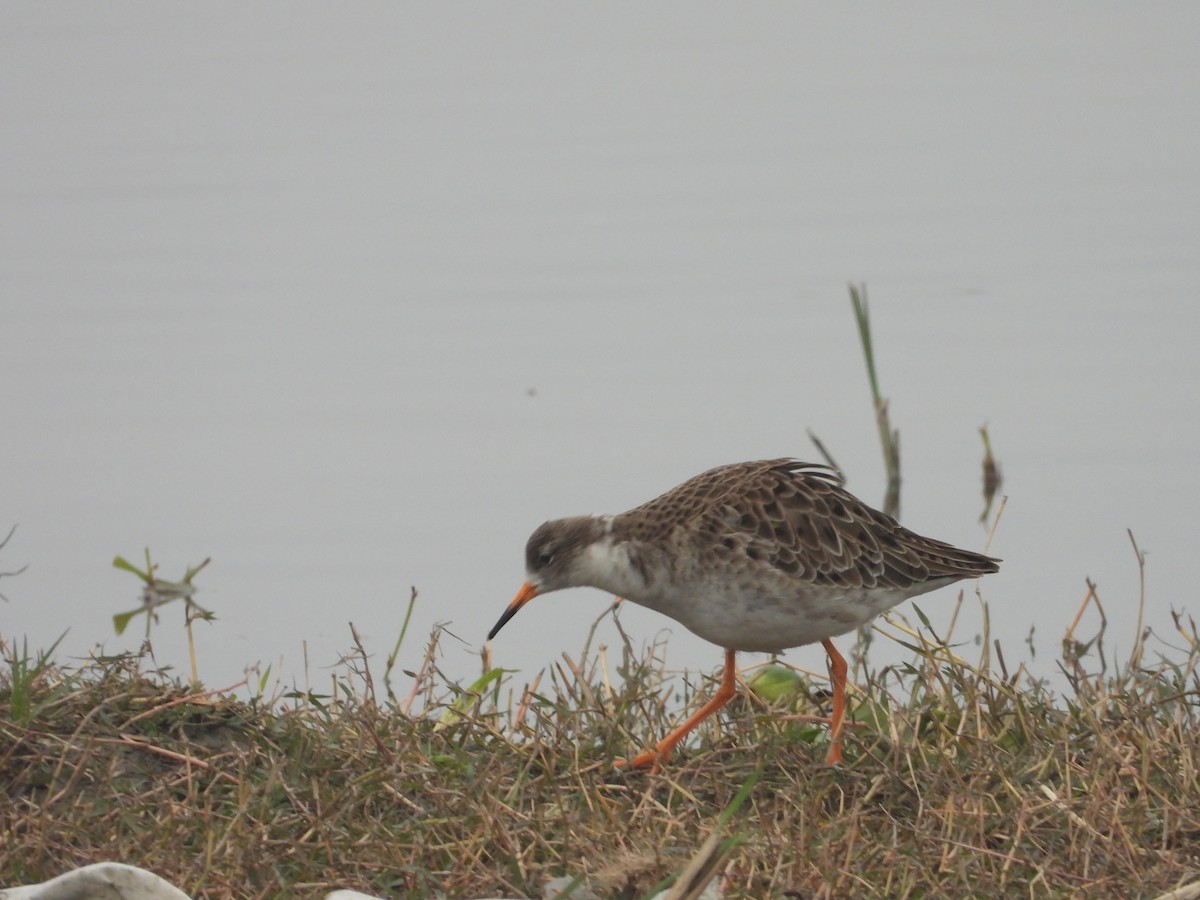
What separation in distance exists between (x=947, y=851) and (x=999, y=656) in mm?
1180

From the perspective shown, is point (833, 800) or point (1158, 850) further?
point (833, 800)

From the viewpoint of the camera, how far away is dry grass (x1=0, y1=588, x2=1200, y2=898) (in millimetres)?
5086

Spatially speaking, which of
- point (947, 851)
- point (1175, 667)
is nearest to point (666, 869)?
point (947, 851)

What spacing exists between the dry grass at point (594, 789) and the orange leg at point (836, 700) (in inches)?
2.4

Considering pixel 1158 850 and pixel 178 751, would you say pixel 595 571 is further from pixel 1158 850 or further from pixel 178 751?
pixel 1158 850

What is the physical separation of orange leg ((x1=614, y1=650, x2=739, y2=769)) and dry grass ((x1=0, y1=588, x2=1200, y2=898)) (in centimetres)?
6

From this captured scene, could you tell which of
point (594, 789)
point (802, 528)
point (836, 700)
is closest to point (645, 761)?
point (594, 789)

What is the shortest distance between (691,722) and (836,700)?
0.44 m

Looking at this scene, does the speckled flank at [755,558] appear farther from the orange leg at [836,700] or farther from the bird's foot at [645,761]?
the bird's foot at [645,761]

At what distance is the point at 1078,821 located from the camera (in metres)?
5.29

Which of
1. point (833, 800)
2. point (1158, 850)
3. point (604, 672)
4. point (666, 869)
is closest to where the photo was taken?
point (666, 869)

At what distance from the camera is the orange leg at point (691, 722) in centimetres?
588

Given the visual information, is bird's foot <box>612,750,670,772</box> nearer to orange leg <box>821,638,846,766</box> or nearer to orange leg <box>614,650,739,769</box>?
orange leg <box>614,650,739,769</box>

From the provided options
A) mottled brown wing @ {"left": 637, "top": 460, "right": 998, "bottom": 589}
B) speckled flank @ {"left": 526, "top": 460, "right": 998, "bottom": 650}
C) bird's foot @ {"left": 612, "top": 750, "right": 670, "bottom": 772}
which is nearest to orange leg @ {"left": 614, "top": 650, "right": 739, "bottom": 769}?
bird's foot @ {"left": 612, "top": 750, "right": 670, "bottom": 772}
